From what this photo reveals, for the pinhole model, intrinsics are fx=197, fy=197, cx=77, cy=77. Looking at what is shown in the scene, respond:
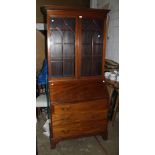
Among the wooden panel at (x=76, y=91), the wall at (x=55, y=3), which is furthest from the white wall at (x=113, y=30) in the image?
the wooden panel at (x=76, y=91)

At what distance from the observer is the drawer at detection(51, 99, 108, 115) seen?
2.36 metres

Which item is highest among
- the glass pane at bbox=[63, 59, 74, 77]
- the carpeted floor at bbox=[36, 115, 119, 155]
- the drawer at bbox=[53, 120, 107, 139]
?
the glass pane at bbox=[63, 59, 74, 77]

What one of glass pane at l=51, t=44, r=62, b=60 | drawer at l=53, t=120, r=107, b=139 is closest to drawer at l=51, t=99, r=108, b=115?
drawer at l=53, t=120, r=107, b=139

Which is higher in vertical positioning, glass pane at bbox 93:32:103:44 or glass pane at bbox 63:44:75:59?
glass pane at bbox 93:32:103:44

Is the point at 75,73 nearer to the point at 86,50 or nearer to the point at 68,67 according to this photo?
the point at 68,67

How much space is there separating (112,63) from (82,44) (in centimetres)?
94

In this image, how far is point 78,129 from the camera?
248 cm

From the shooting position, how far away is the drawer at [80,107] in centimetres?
236

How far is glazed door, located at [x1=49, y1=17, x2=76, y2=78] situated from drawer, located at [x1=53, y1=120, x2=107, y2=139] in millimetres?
640

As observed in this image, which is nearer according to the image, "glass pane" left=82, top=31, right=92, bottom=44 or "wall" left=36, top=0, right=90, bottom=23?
"glass pane" left=82, top=31, right=92, bottom=44

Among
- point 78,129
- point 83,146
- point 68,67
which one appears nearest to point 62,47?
point 68,67

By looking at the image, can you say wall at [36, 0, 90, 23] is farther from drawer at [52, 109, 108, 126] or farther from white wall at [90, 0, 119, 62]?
drawer at [52, 109, 108, 126]

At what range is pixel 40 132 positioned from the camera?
282 centimetres
